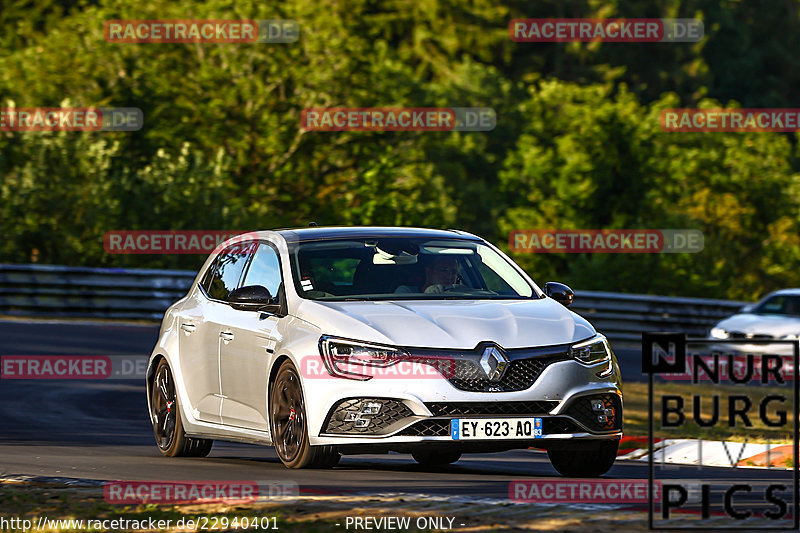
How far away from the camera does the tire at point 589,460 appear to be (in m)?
10.7

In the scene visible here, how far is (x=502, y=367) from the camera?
32.9ft

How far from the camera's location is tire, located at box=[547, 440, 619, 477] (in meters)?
10.7

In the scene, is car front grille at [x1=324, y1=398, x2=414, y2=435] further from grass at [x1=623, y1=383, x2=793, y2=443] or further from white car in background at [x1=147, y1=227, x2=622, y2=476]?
grass at [x1=623, y1=383, x2=793, y2=443]

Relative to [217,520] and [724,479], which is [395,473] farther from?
[217,520]

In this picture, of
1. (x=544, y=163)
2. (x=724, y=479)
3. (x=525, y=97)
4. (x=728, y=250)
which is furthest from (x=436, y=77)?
(x=724, y=479)

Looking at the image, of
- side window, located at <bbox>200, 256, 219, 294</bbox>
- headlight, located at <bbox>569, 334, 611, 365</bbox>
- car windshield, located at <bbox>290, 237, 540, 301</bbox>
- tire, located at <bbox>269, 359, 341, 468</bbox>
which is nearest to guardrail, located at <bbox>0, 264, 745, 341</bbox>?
side window, located at <bbox>200, 256, 219, 294</bbox>

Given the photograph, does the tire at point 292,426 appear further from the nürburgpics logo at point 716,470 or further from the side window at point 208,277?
the side window at point 208,277

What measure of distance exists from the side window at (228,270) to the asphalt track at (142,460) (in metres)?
1.22

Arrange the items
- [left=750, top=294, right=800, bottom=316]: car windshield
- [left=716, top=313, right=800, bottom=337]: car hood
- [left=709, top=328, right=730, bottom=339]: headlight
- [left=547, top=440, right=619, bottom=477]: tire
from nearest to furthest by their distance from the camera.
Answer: [left=547, top=440, right=619, bottom=477]: tire < [left=716, top=313, right=800, bottom=337]: car hood < [left=709, top=328, right=730, bottom=339]: headlight < [left=750, top=294, right=800, bottom=316]: car windshield

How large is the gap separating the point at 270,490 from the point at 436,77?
2507 inches

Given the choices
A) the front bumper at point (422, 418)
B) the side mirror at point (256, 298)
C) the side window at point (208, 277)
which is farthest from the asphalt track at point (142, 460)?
the side window at point (208, 277)

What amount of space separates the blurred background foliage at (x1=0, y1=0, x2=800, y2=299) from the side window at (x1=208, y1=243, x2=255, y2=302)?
22.6 m

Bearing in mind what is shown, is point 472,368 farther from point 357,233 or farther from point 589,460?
point 357,233

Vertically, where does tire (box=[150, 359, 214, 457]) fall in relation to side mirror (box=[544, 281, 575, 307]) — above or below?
below
